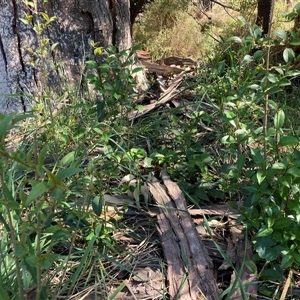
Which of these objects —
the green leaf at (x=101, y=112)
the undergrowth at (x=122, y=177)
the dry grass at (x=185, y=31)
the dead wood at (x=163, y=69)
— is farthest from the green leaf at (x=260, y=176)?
the dry grass at (x=185, y=31)

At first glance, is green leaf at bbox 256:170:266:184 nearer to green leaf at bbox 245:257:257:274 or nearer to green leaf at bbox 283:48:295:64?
green leaf at bbox 245:257:257:274

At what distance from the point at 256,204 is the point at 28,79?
177cm

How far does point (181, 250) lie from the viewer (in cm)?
174

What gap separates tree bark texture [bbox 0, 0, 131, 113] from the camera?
2.83m

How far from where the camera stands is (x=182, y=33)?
5805 mm

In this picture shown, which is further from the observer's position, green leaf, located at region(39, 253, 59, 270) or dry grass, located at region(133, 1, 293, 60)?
dry grass, located at region(133, 1, 293, 60)

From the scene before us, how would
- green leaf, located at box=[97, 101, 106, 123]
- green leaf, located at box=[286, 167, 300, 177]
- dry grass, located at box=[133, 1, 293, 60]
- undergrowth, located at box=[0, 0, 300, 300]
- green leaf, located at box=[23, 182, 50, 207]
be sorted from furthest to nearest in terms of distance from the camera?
dry grass, located at box=[133, 1, 293, 60] < green leaf, located at box=[97, 101, 106, 123] < green leaf, located at box=[286, 167, 300, 177] < undergrowth, located at box=[0, 0, 300, 300] < green leaf, located at box=[23, 182, 50, 207]

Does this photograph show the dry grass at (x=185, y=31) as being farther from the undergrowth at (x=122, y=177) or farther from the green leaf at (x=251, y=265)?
the green leaf at (x=251, y=265)

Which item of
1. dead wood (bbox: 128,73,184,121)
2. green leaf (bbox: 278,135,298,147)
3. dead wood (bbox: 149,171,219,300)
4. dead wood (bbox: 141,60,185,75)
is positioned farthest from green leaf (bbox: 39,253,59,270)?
dead wood (bbox: 141,60,185,75)

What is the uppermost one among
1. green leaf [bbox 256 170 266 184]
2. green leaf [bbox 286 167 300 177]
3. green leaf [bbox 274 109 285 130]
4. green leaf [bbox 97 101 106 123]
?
green leaf [bbox 274 109 285 130]

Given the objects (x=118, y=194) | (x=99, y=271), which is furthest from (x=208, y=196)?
(x=99, y=271)

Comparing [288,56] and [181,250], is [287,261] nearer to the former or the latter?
[181,250]

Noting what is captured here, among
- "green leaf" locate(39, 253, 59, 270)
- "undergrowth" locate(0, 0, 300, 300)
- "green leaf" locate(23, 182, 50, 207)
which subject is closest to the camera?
"green leaf" locate(23, 182, 50, 207)

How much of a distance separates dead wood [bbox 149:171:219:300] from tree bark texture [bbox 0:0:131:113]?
116 centimetres
